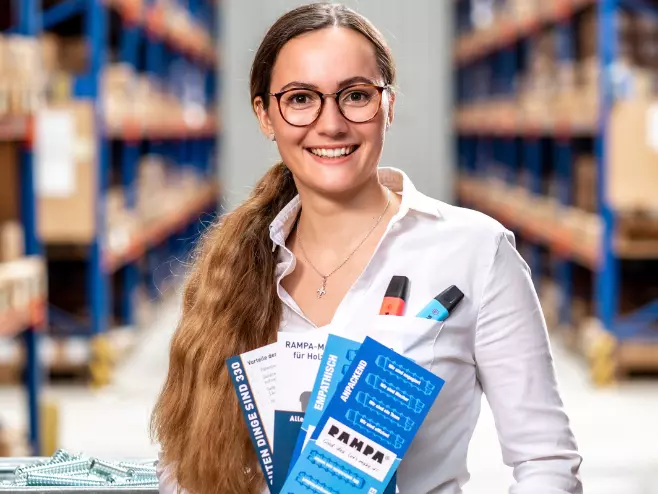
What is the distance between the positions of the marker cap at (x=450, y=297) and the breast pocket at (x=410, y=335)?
3 cm

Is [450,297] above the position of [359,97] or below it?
below

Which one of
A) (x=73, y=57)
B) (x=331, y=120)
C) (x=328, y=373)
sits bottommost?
(x=328, y=373)

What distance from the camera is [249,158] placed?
1525 centimetres

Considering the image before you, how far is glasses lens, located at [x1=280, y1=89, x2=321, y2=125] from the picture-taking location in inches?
71.8

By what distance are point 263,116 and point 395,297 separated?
0.40 meters

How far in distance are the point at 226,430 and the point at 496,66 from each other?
1271 cm

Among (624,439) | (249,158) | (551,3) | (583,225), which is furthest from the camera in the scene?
(249,158)

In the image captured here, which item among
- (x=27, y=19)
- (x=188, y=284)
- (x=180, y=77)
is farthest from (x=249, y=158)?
(x=188, y=284)

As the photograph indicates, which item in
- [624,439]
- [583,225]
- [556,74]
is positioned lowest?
[624,439]

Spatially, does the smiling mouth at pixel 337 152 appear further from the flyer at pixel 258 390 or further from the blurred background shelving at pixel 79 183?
the blurred background shelving at pixel 79 183

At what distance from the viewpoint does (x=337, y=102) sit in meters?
1.80

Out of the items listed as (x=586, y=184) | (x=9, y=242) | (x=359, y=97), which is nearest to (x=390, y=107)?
(x=359, y=97)

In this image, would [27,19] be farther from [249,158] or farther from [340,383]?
[249,158]

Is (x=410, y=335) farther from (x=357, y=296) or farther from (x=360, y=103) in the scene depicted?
(x=360, y=103)
